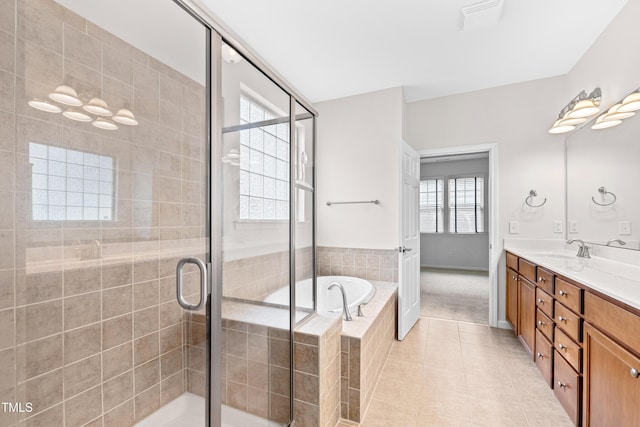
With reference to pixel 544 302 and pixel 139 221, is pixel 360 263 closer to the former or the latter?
→ pixel 544 302

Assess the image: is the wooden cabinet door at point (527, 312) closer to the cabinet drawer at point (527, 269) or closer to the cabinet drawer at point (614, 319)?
the cabinet drawer at point (527, 269)

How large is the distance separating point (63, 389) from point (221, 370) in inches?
23.9

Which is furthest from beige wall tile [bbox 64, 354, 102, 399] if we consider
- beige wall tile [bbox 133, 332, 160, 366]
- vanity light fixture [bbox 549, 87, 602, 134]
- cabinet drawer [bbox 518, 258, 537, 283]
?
vanity light fixture [bbox 549, 87, 602, 134]

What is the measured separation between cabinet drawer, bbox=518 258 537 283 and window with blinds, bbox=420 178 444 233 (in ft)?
14.1

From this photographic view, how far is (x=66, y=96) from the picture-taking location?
1011 millimetres

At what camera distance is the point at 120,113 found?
117cm

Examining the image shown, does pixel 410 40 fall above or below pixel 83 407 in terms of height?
above

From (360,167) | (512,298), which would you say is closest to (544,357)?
(512,298)

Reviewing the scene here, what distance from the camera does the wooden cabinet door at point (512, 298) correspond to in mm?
2656

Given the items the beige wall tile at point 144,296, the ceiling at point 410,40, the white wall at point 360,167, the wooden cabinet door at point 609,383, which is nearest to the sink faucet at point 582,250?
the wooden cabinet door at point 609,383

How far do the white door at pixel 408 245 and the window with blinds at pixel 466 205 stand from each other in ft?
12.1

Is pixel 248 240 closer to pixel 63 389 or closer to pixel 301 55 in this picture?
pixel 63 389

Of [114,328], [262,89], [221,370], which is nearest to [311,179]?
[262,89]

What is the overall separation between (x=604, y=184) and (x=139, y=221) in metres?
3.21
